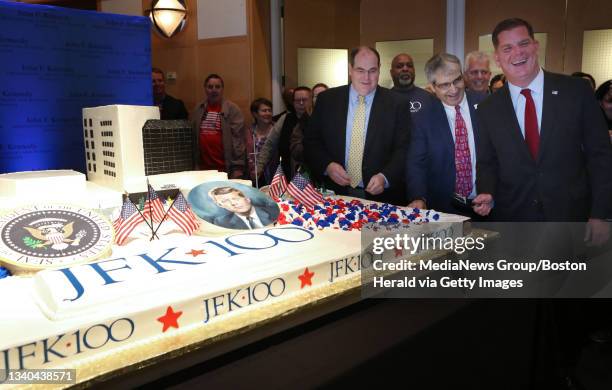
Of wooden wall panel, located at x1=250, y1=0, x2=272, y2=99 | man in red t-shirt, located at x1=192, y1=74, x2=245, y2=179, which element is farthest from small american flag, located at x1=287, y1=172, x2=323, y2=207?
wooden wall panel, located at x1=250, y1=0, x2=272, y2=99

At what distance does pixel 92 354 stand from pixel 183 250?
0.51 metres

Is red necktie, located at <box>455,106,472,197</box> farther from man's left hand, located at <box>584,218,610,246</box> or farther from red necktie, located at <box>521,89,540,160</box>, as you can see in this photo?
man's left hand, located at <box>584,218,610,246</box>

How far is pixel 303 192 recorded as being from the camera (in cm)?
244

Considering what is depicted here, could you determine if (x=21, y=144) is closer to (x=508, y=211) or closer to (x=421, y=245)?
(x=421, y=245)

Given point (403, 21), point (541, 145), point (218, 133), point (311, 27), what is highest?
point (311, 27)

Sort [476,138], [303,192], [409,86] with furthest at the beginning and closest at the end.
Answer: [409,86]
[476,138]
[303,192]

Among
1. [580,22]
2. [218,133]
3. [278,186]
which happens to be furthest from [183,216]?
[218,133]

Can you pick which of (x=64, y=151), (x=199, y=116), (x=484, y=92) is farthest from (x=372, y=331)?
(x=199, y=116)

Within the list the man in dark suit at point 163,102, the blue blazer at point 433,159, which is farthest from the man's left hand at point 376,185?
the man in dark suit at point 163,102

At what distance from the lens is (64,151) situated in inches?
118

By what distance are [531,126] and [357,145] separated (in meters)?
0.90

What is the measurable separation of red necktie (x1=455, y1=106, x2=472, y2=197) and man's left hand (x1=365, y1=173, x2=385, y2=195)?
1.23ft

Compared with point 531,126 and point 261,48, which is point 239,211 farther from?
point 261,48

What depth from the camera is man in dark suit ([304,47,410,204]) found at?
280cm
